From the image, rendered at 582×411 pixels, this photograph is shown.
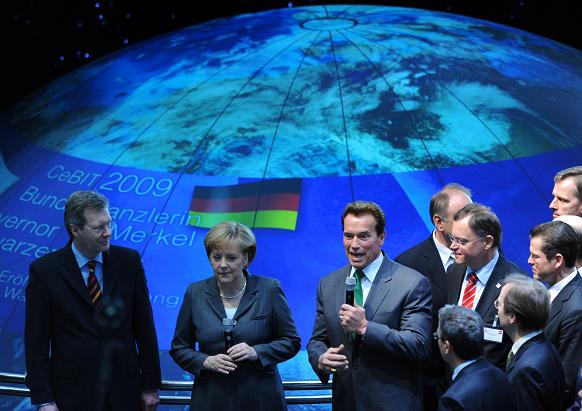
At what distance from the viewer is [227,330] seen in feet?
16.0

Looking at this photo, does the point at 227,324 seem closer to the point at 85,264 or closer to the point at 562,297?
the point at 85,264

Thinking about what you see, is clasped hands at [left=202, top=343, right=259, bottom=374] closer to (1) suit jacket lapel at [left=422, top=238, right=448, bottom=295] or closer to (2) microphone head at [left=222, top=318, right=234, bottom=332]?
(2) microphone head at [left=222, top=318, right=234, bottom=332]

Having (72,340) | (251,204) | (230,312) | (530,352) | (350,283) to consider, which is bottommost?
(251,204)

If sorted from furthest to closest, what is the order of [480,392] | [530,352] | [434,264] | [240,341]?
[434,264], [240,341], [530,352], [480,392]

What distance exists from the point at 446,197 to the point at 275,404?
2.12 m

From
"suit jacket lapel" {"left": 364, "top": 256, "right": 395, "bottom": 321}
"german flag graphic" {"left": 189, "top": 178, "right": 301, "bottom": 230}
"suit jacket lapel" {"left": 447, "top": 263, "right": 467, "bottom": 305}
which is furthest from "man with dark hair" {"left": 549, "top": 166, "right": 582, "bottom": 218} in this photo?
"german flag graphic" {"left": 189, "top": 178, "right": 301, "bottom": 230}

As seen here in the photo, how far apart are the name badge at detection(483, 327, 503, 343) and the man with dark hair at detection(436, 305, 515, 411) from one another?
0.69 meters

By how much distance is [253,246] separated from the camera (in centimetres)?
508

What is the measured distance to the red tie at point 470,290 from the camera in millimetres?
5180

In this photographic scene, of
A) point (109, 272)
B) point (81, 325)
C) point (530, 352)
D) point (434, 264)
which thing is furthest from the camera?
point (434, 264)

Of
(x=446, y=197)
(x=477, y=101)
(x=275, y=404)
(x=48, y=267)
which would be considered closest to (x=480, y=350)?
(x=275, y=404)

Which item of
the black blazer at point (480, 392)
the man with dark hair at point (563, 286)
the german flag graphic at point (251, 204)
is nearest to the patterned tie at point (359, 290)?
the black blazer at point (480, 392)

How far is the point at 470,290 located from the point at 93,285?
259 cm

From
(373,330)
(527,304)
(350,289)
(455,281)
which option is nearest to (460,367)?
(527,304)
